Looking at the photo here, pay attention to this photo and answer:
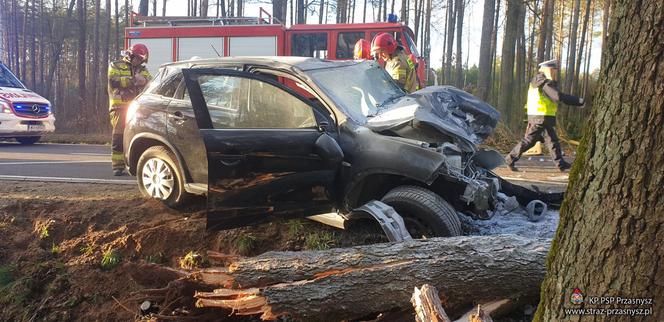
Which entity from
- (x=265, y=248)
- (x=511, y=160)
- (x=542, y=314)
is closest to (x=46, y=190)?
(x=265, y=248)

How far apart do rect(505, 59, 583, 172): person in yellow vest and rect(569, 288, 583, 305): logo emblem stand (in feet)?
17.8

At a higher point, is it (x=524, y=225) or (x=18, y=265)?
(x=524, y=225)

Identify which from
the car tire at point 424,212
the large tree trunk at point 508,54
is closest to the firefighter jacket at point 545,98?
the car tire at point 424,212

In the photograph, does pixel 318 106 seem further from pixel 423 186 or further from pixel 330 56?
pixel 330 56

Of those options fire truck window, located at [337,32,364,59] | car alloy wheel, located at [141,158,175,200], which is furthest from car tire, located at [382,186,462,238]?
fire truck window, located at [337,32,364,59]

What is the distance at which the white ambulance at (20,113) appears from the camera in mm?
11367

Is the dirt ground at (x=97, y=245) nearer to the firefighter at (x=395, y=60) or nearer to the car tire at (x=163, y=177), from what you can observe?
the car tire at (x=163, y=177)

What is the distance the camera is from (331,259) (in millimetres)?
2859

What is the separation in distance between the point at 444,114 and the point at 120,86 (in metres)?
4.89

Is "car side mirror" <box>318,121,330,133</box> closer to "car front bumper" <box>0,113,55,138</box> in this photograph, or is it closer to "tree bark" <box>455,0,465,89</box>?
"car front bumper" <box>0,113,55,138</box>

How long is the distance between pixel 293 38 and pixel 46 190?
294 inches

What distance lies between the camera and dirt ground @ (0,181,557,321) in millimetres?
3750

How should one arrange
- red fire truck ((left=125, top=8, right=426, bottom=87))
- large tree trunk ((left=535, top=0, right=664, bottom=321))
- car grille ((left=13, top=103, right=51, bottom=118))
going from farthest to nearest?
car grille ((left=13, top=103, right=51, bottom=118)) < red fire truck ((left=125, top=8, right=426, bottom=87)) < large tree trunk ((left=535, top=0, right=664, bottom=321))

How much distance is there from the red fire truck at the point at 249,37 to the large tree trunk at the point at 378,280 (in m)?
8.41
